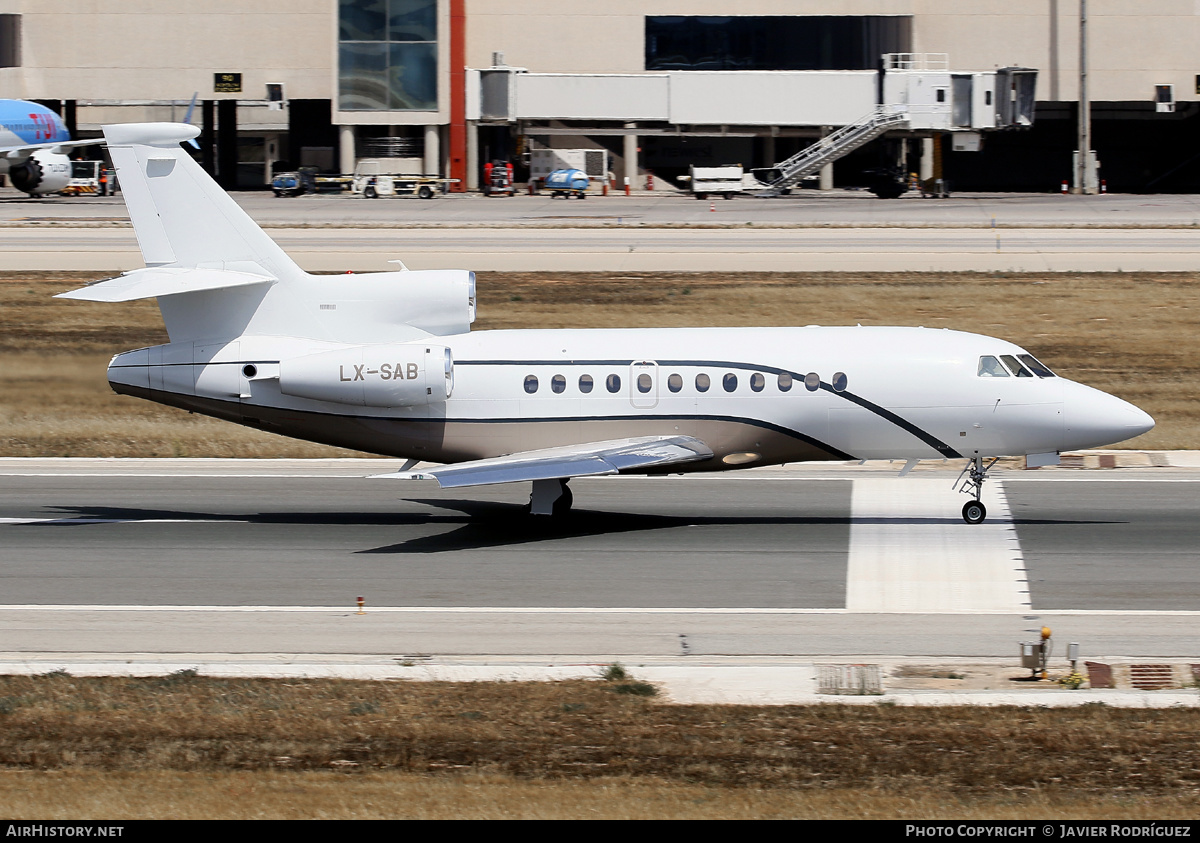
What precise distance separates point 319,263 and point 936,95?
54.4 metres

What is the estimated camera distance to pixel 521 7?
104 m

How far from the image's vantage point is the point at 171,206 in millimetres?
25484

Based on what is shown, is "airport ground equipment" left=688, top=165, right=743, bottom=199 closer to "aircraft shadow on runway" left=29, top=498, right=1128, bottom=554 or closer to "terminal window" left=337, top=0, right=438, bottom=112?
"terminal window" left=337, top=0, right=438, bottom=112

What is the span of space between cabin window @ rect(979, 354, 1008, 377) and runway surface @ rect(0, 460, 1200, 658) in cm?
263

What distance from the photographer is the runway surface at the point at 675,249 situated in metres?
55.0

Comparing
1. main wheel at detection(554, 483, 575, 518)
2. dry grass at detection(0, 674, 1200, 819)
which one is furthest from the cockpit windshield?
dry grass at detection(0, 674, 1200, 819)

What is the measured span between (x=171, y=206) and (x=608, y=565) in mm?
10022

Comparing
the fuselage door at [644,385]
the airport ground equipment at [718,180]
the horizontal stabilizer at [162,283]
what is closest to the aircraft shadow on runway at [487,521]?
the fuselage door at [644,385]

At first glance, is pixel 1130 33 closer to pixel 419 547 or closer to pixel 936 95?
pixel 936 95

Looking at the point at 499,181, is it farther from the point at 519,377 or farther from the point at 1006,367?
the point at 1006,367

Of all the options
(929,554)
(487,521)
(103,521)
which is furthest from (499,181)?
(929,554)

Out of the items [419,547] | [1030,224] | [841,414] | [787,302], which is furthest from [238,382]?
[1030,224]

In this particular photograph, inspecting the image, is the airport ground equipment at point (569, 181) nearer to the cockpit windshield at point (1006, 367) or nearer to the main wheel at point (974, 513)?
the cockpit windshield at point (1006, 367)

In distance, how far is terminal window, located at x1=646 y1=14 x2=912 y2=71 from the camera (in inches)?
4144
